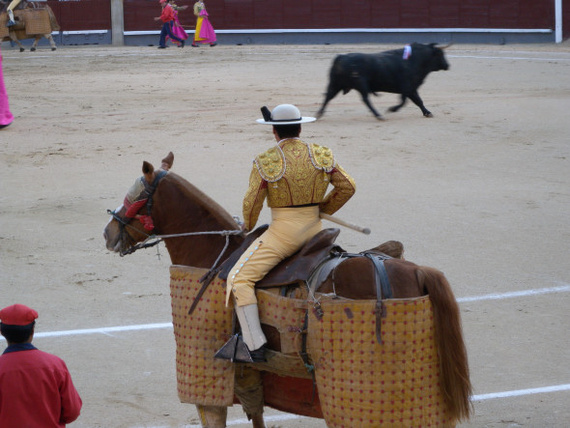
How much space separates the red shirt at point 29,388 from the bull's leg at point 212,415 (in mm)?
916

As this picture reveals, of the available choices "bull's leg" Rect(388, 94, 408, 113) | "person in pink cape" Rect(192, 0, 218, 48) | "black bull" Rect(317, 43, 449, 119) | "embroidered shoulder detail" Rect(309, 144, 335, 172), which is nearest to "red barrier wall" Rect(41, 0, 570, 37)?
"person in pink cape" Rect(192, 0, 218, 48)

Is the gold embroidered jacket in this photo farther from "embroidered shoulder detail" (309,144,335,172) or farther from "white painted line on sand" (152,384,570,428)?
"white painted line on sand" (152,384,570,428)

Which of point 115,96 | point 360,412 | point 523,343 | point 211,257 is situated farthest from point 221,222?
point 115,96

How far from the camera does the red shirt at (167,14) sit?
81.7 feet

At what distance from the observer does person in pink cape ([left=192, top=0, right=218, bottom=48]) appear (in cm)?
2598

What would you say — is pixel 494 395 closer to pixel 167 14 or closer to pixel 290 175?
pixel 290 175

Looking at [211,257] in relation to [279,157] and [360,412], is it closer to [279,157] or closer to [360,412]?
[279,157]

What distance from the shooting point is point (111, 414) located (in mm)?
4598

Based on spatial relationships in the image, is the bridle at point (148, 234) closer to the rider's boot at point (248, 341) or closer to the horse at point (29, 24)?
the rider's boot at point (248, 341)

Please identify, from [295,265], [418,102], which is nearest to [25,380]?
[295,265]

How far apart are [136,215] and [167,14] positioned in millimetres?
21949

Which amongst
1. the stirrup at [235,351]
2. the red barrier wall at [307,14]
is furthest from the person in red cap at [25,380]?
the red barrier wall at [307,14]

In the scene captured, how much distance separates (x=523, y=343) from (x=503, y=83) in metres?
12.4

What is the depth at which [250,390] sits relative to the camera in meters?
4.05
